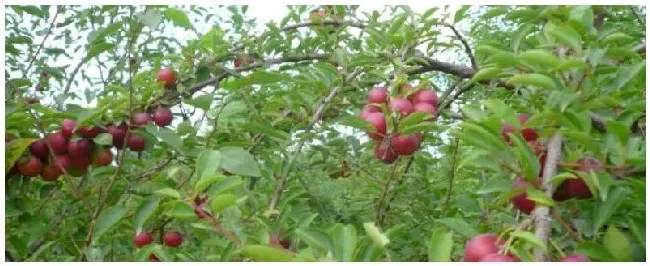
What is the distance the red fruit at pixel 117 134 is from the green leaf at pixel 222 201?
57cm

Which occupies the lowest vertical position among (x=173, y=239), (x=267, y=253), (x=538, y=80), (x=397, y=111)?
(x=173, y=239)

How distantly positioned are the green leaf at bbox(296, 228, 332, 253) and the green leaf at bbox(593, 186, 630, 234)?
15.0 inches

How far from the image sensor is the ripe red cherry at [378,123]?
148 centimetres

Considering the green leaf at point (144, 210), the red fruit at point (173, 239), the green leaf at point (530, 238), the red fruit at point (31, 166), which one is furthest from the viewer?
the red fruit at point (173, 239)

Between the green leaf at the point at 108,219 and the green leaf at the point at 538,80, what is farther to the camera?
the green leaf at the point at 108,219

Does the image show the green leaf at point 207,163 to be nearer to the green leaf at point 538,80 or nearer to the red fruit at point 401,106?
the red fruit at point 401,106

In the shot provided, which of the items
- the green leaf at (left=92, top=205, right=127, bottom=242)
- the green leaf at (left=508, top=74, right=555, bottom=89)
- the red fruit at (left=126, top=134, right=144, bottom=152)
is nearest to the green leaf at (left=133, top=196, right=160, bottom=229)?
the green leaf at (left=92, top=205, right=127, bottom=242)

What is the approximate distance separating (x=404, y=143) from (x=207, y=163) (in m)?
0.41

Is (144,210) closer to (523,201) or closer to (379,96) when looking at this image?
(379,96)

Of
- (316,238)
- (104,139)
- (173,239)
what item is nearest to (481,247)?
(316,238)

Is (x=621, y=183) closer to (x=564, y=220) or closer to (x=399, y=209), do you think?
(x=564, y=220)

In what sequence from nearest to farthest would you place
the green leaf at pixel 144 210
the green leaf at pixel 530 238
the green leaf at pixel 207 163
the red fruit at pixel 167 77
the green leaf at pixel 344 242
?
the green leaf at pixel 530 238 → the green leaf at pixel 344 242 → the green leaf at pixel 207 163 → the green leaf at pixel 144 210 → the red fruit at pixel 167 77

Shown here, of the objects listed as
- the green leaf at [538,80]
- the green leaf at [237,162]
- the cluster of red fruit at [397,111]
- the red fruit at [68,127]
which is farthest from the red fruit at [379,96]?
the red fruit at [68,127]

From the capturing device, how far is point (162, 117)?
1.71 metres
